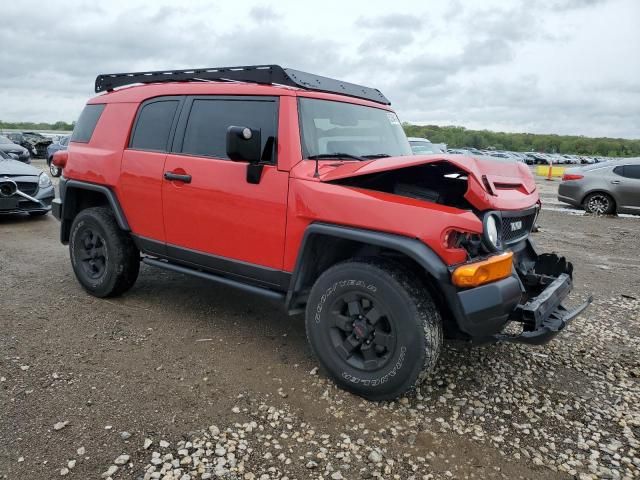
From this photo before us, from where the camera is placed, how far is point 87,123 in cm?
482

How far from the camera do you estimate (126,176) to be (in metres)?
4.31

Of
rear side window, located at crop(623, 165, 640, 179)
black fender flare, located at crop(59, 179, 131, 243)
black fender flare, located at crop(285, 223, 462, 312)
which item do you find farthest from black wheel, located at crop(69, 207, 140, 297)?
rear side window, located at crop(623, 165, 640, 179)

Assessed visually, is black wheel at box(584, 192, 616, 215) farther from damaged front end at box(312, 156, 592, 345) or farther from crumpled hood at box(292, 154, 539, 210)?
damaged front end at box(312, 156, 592, 345)

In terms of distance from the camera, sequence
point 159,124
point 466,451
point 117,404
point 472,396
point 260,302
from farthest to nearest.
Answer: point 260,302 → point 159,124 → point 472,396 → point 117,404 → point 466,451

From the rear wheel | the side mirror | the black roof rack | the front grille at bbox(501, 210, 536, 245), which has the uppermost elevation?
the black roof rack

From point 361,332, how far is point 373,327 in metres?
0.09

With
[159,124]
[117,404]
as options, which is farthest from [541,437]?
[159,124]

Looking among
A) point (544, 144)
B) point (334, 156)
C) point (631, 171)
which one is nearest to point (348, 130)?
point (334, 156)

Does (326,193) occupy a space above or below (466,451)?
above

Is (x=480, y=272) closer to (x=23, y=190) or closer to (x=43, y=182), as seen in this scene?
(x=23, y=190)

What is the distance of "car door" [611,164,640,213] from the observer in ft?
38.9

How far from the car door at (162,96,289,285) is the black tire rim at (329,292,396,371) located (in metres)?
0.57

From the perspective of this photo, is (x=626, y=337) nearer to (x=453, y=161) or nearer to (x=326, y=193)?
(x=453, y=161)

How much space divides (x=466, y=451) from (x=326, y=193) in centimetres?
172
